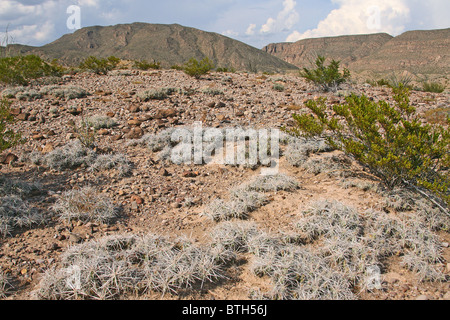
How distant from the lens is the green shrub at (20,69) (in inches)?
380

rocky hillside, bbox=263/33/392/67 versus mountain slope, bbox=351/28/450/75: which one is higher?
rocky hillside, bbox=263/33/392/67

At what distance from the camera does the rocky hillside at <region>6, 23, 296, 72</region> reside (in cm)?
7938

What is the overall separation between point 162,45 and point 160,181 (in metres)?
87.2

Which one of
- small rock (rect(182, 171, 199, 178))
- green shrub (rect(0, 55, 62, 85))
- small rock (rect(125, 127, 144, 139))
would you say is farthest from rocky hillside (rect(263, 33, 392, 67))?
small rock (rect(182, 171, 199, 178))

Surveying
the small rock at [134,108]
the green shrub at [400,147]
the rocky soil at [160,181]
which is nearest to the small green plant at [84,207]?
the rocky soil at [160,181]

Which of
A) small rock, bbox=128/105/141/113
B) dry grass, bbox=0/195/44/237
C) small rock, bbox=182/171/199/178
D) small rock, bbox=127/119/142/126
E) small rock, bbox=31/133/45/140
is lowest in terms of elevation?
dry grass, bbox=0/195/44/237

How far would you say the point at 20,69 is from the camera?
396 inches

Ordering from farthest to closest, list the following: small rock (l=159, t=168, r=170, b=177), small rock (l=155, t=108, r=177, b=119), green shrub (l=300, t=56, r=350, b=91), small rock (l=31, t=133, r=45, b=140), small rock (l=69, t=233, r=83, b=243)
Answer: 1. green shrub (l=300, t=56, r=350, b=91)
2. small rock (l=155, t=108, r=177, b=119)
3. small rock (l=31, t=133, r=45, b=140)
4. small rock (l=159, t=168, r=170, b=177)
5. small rock (l=69, t=233, r=83, b=243)

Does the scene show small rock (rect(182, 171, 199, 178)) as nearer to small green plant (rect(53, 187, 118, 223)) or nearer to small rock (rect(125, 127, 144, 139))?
small green plant (rect(53, 187, 118, 223))

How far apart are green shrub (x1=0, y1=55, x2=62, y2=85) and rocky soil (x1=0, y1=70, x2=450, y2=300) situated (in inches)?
92.0

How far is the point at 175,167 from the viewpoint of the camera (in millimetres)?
5449

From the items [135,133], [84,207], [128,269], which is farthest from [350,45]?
[128,269]
